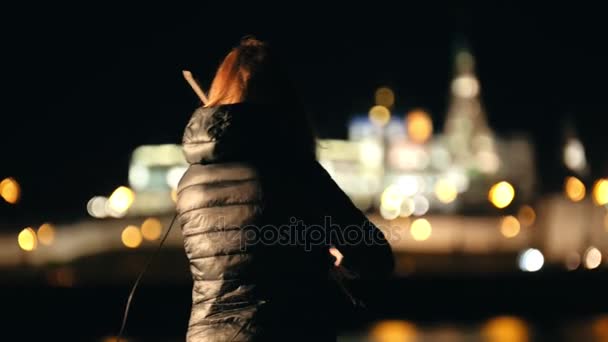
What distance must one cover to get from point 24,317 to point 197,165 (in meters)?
10.2

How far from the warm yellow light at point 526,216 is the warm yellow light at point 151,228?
93.4 feet

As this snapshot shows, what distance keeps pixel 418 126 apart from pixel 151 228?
227 feet

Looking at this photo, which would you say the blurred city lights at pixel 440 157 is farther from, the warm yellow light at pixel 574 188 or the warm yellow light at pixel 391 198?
the warm yellow light at pixel 574 188

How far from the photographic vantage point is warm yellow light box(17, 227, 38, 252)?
6062 cm

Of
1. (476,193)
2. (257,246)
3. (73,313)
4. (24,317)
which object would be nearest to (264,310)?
(257,246)

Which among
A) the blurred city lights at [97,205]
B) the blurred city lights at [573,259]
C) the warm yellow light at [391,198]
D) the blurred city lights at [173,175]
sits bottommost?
the blurred city lights at [573,259]

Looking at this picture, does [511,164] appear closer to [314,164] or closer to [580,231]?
[580,231]

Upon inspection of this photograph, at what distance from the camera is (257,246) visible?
2824mm

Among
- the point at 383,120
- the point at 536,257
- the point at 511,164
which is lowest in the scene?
the point at 536,257

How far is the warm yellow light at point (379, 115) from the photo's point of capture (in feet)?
447

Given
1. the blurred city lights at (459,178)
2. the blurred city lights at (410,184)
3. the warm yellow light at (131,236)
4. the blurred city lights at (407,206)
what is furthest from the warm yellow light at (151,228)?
the blurred city lights at (410,184)

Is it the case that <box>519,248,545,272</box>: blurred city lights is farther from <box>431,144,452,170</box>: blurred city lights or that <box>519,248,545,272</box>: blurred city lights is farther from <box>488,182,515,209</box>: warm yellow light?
<box>431,144,452,170</box>: blurred city lights

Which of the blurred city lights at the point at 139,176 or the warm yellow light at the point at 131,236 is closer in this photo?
the warm yellow light at the point at 131,236

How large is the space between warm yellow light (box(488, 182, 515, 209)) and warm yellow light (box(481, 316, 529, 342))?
7486 centimetres
